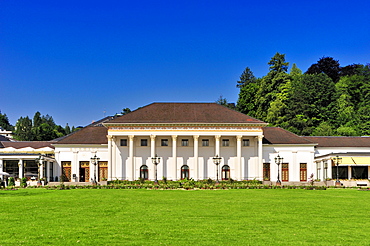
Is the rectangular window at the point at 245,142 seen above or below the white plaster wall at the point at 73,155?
above

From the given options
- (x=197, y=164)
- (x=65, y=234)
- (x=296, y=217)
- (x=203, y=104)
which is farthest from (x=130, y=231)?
(x=203, y=104)

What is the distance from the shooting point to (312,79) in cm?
8644

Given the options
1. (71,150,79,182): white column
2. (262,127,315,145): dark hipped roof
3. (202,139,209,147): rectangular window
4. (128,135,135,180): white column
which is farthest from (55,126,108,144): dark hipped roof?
(262,127,315,145): dark hipped roof

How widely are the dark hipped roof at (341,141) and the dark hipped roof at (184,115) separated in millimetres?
12017

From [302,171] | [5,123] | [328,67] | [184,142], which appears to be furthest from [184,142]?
[5,123]

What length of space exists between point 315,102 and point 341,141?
60.0 ft

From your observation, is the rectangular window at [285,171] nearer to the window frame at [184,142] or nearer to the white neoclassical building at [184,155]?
the white neoclassical building at [184,155]

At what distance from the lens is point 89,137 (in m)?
69.4

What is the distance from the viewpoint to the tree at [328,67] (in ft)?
333

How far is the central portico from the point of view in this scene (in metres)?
65.1

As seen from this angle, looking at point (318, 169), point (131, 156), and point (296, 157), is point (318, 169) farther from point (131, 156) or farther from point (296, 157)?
point (131, 156)

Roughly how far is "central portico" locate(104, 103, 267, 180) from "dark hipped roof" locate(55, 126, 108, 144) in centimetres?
353

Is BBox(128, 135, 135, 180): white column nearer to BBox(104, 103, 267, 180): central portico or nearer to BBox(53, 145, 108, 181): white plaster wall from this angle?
BBox(104, 103, 267, 180): central portico

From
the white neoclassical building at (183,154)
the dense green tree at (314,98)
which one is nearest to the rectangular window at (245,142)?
the white neoclassical building at (183,154)
